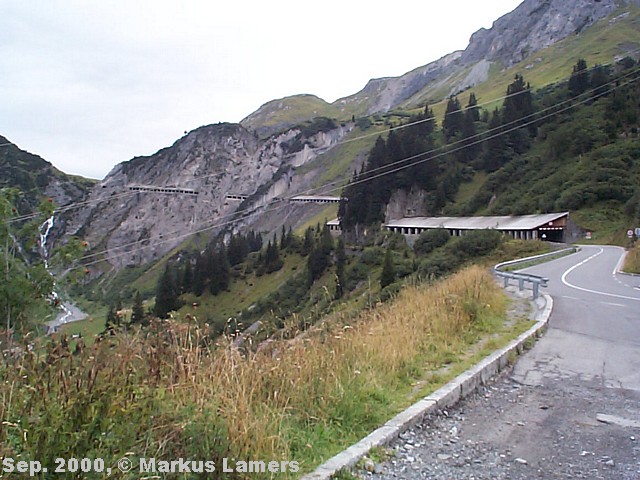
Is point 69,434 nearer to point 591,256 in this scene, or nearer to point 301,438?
point 301,438

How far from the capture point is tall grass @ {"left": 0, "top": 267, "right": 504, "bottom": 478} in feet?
10.00

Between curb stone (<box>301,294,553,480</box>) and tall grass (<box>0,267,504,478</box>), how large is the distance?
139 millimetres

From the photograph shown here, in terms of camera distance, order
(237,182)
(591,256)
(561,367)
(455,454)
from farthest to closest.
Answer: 1. (237,182)
2. (591,256)
3. (561,367)
4. (455,454)

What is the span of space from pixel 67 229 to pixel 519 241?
17529 centimetres

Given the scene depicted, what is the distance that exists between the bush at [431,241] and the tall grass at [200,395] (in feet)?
175

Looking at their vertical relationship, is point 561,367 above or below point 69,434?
below

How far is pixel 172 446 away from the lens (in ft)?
10.8

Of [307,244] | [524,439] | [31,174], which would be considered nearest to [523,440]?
[524,439]

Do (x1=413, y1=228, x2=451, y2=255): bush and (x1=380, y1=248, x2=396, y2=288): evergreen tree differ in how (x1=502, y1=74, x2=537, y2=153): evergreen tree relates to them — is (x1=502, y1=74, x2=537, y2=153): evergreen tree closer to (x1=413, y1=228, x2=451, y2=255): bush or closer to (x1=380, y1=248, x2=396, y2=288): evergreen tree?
(x1=413, y1=228, x2=451, y2=255): bush

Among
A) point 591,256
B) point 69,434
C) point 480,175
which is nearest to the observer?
point 69,434

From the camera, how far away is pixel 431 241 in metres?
59.9

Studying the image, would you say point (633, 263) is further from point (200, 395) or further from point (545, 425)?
point (200, 395)

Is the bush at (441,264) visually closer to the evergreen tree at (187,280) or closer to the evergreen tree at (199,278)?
the evergreen tree at (199,278)

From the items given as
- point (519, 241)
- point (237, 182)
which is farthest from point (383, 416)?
point (237, 182)
